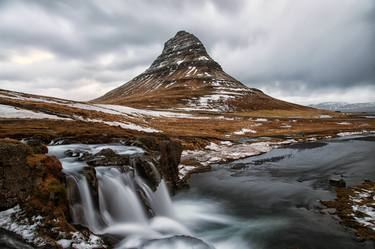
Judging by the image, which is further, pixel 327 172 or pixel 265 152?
pixel 265 152

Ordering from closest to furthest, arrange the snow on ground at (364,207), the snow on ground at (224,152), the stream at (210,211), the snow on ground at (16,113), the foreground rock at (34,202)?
the foreground rock at (34,202)
the stream at (210,211)
the snow on ground at (364,207)
the snow on ground at (224,152)
the snow on ground at (16,113)

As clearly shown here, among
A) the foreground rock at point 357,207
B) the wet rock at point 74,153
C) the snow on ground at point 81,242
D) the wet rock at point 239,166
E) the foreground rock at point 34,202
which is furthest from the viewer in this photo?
the wet rock at point 239,166

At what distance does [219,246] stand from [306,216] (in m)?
6.70

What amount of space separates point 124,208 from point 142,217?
1.24 metres

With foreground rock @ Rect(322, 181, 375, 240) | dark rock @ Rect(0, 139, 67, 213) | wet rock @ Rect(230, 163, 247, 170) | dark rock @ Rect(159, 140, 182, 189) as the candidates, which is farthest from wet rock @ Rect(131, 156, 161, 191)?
wet rock @ Rect(230, 163, 247, 170)

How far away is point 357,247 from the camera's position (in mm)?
14148

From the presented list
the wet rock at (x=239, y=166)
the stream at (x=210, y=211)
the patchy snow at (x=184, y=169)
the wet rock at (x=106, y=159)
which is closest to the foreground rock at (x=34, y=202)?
the stream at (x=210, y=211)

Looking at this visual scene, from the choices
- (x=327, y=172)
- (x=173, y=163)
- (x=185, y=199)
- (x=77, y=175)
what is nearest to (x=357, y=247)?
(x=185, y=199)

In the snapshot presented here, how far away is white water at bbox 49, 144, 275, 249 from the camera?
1477cm

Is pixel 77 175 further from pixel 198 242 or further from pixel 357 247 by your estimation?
pixel 357 247

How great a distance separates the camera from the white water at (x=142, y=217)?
48.5ft

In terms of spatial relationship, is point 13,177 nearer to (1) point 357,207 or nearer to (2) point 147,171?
(2) point 147,171

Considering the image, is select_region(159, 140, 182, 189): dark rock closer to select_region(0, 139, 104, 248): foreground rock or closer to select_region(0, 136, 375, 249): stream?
select_region(0, 136, 375, 249): stream

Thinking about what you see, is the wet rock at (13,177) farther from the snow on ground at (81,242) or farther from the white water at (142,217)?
the snow on ground at (81,242)
